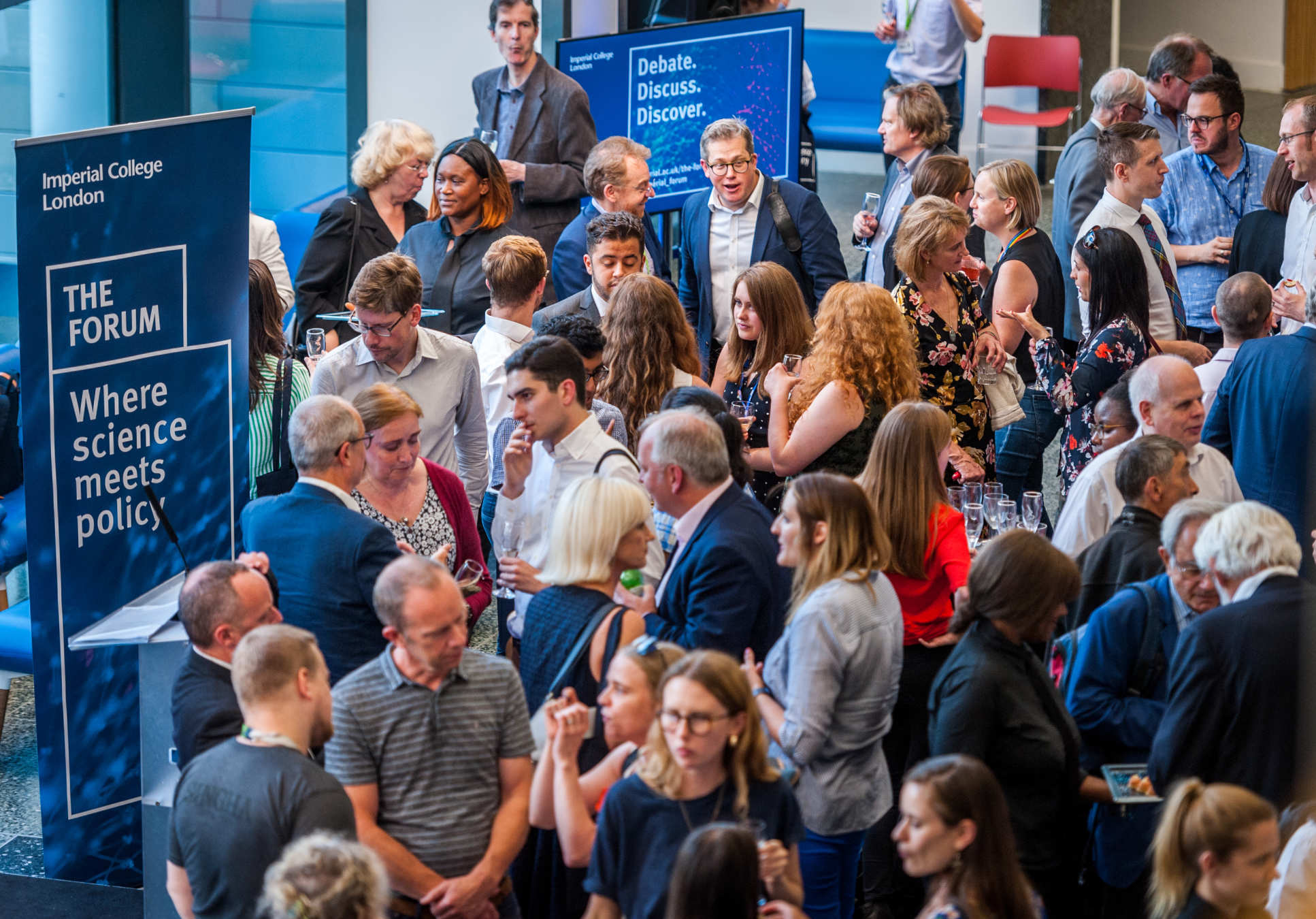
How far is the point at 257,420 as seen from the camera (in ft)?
17.2

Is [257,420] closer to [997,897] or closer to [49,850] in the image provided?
[49,850]

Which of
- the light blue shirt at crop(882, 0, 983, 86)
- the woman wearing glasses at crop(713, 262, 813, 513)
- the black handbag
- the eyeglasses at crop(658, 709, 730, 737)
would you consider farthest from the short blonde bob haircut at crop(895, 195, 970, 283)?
the light blue shirt at crop(882, 0, 983, 86)

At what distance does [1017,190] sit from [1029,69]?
6.63 metres

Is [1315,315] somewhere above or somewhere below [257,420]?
above

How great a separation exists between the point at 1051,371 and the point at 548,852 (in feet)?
9.16

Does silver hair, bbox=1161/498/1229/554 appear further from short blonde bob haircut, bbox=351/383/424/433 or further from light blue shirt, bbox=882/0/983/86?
light blue shirt, bbox=882/0/983/86

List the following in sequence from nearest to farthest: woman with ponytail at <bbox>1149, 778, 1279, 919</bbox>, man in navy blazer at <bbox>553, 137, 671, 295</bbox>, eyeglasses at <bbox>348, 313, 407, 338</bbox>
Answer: woman with ponytail at <bbox>1149, 778, 1279, 919</bbox>
eyeglasses at <bbox>348, 313, 407, 338</bbox>
man in navy blazer at <bbox>553, 137, 671, 295</bbox>

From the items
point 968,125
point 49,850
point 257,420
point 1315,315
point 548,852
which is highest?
point 968,125

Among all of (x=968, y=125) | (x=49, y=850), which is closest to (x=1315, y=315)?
(x=49, y=850)

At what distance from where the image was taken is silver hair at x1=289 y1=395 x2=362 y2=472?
12.5ft

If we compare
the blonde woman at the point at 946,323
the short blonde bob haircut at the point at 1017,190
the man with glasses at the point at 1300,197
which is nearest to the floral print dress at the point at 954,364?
the blonde woman at the point at 946,323

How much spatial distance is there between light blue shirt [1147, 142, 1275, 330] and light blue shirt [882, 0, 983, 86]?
149 inches

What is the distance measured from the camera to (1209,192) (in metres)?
7.02

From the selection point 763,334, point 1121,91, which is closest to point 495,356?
point 763,334
